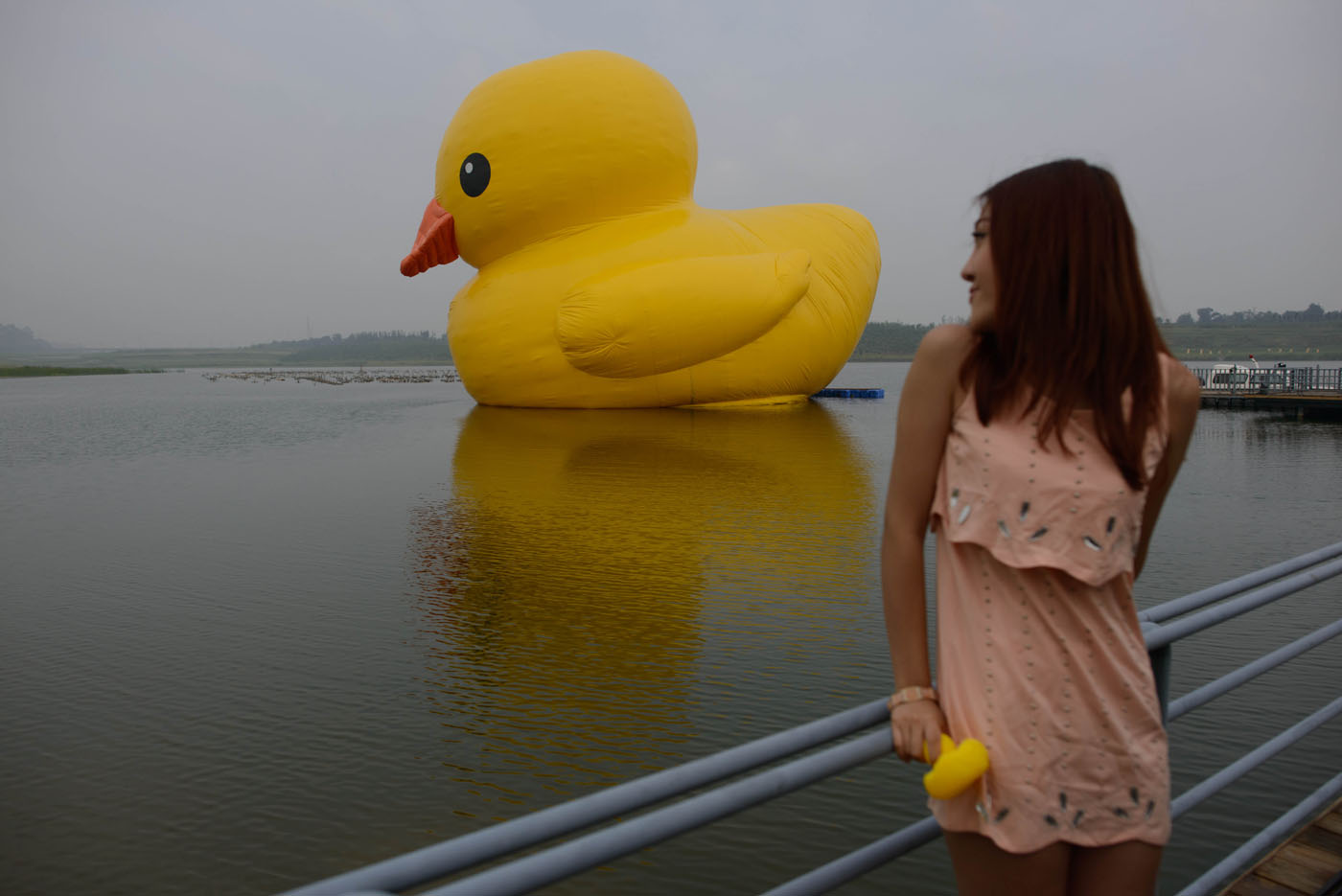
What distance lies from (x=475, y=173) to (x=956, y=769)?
15.3m

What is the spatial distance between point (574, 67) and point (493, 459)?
6984 mm

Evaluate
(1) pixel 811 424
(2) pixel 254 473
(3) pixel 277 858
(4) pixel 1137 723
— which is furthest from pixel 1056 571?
(1) pixel 811 424

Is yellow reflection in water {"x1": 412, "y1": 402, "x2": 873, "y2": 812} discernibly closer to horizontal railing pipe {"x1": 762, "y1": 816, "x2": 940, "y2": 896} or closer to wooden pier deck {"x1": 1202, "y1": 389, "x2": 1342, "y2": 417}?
horizontal railing pipe {"x1": 762, "y1": 816, "x2": 940, "y2": 896}

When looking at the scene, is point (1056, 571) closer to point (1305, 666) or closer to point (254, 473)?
point (1305, 666)

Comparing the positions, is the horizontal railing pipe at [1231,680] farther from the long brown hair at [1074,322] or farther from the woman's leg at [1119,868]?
the long brown hair at [1074,322]

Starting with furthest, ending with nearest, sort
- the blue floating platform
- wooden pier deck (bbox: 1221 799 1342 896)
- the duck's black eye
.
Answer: the blue floating platform < the duck's black eye < wooden pier deck (bbox: 1221 799 1342 896)

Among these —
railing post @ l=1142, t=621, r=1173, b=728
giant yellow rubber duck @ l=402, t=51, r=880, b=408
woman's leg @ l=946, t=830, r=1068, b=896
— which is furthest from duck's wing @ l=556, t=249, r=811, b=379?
woman's leg @ l=946, t=830, r=1068, b=896

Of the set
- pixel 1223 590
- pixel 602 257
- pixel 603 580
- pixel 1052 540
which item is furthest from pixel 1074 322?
pixel 602 257

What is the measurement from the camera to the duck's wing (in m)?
14.1

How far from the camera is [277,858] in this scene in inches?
117

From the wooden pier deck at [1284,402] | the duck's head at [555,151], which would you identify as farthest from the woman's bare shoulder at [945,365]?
the wooden pier deck at [1284,402]

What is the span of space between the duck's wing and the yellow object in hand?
13.1m

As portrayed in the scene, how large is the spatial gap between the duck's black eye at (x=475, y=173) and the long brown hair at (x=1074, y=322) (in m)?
14.8

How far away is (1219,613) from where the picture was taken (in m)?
1.81
